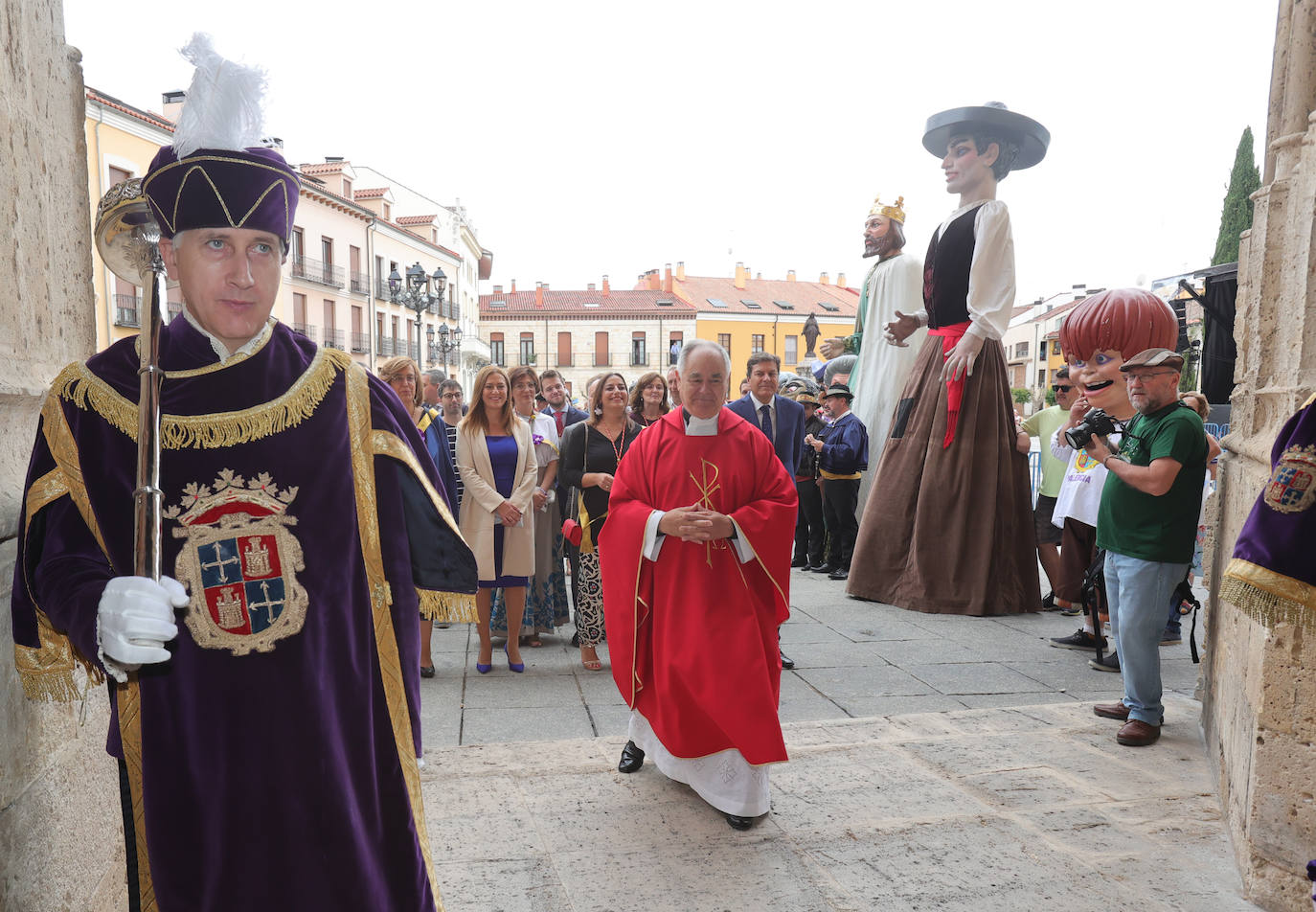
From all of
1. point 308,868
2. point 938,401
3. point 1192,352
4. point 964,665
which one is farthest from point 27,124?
point 1192,352

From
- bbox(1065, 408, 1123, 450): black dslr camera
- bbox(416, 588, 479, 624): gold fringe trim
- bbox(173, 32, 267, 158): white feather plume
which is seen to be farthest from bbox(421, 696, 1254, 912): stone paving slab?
bbox(173, 32, 267, 158): white feather plume

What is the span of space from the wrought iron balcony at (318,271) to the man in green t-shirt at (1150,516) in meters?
30.1

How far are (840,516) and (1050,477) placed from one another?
1.83m

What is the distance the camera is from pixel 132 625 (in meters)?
1.40

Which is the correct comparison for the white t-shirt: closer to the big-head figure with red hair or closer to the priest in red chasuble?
the big-head figure with red hair

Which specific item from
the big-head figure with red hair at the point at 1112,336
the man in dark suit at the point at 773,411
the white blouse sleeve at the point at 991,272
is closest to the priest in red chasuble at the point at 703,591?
the big-head figure with red hair at the point at 1112,336

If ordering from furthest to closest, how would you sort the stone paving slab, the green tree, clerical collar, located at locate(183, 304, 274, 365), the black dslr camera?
the green tree < the black dslr camera < the stone paving slab < clerical collar, located at locate(183, 304, 274, 365)

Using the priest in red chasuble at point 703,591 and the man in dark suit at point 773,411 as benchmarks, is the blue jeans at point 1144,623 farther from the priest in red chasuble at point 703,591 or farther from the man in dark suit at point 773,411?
the man in dark suit at point 773,411

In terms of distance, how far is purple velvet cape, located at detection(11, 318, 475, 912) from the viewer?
5.37 ft

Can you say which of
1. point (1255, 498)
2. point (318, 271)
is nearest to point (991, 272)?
point (1255, 498)

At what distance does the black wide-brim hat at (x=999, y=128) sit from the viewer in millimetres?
5961

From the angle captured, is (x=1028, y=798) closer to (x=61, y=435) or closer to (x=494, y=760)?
(x=494, y=760)

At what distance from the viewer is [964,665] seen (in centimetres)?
495

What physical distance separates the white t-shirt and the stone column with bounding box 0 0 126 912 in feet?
16.6
